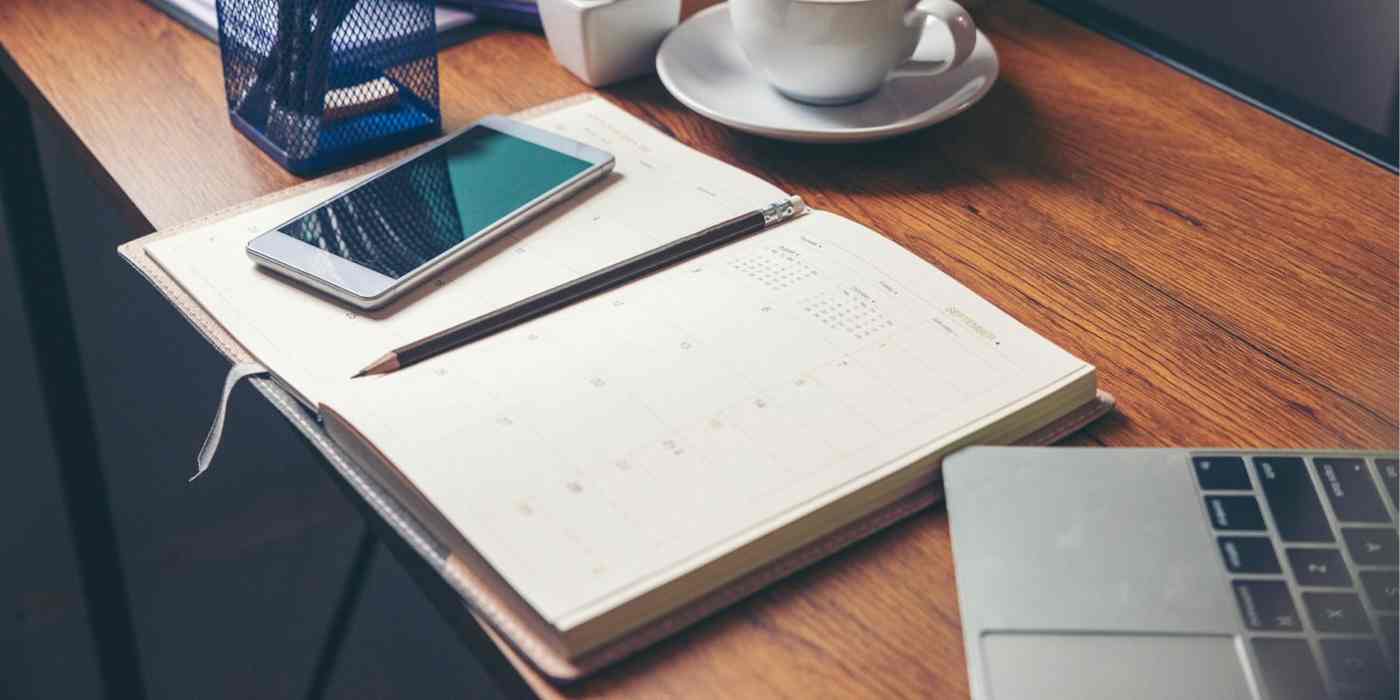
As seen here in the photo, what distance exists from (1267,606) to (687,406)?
23cm

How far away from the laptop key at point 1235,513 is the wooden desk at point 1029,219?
0.07 metres

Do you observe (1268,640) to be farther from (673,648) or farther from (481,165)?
(481,165)

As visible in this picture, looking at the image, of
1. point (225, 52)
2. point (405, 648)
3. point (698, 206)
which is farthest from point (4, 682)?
point (698, 206)

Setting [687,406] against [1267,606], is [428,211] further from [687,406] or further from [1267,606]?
[1267,606]

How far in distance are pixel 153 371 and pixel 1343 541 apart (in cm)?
142

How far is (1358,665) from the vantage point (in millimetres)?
427

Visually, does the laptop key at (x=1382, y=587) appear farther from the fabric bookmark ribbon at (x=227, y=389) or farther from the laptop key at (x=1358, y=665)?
the fabric bookmark ribbon at (x=227, y=389)

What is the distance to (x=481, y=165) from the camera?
0.72 meters

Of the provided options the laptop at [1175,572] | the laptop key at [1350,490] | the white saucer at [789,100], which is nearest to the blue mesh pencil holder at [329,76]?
the white saucer at [789,100]

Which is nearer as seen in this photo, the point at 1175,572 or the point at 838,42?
the point at 1175,572

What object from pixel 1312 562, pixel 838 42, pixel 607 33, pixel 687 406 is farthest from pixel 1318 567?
pixel 607 33

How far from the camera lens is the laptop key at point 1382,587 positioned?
0.45 meters

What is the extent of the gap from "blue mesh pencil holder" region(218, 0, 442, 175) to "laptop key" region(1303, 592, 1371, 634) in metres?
0.56

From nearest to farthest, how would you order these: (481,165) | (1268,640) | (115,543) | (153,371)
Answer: (1268,640)
(481,165)
(115,543)
(153,371)
